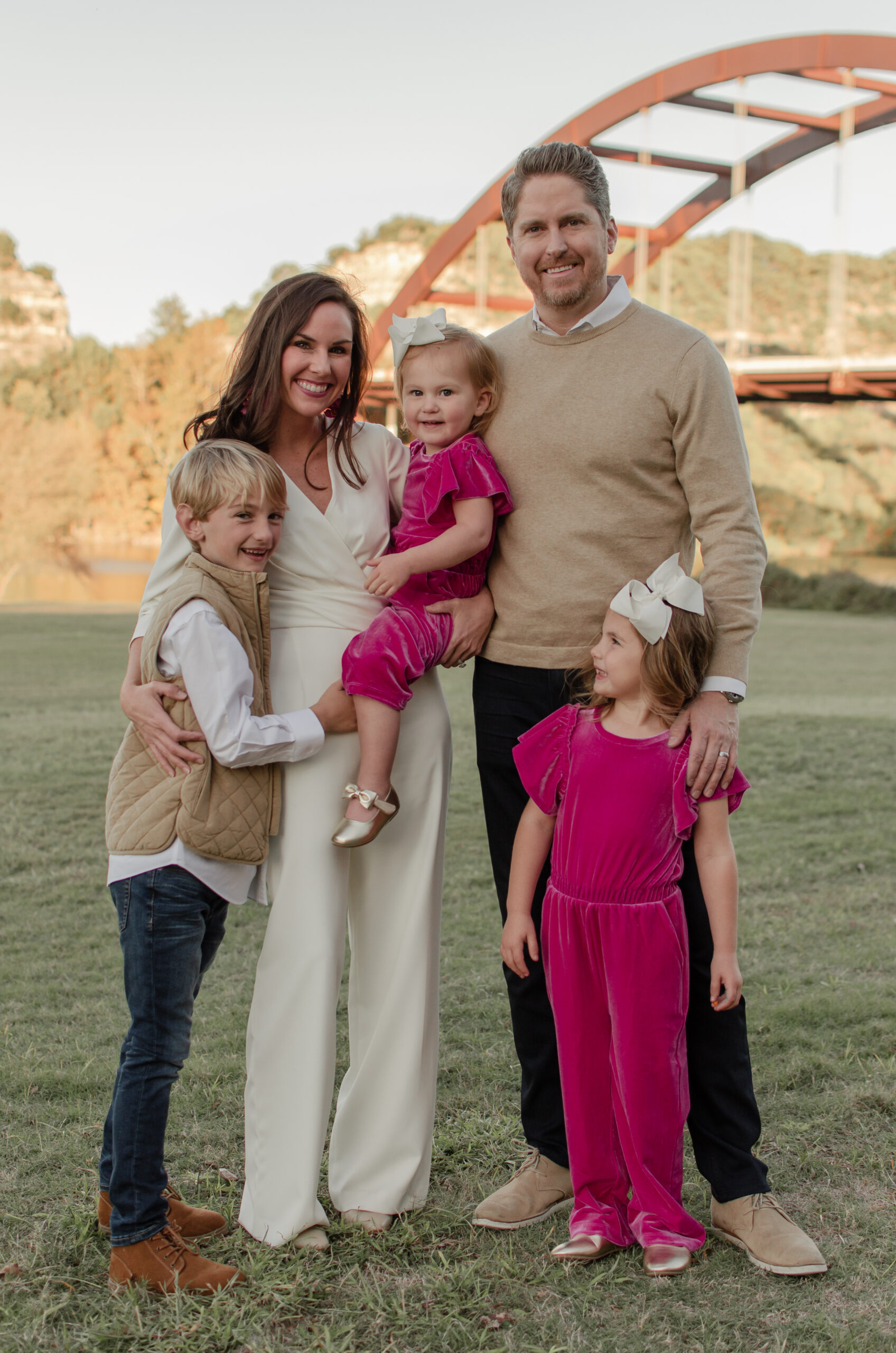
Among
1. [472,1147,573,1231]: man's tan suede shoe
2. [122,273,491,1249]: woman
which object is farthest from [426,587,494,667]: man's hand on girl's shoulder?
[472,1147,573,1231]: man's tan suede shoe

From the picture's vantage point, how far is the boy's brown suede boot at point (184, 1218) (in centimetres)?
219

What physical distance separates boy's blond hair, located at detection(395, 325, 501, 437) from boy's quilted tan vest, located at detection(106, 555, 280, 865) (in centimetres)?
54

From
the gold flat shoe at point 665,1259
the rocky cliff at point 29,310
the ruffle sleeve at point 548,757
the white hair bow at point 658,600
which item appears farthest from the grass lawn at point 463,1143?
the rocky cliff at point 29,310

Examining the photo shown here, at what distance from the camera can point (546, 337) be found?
2270 millimetres

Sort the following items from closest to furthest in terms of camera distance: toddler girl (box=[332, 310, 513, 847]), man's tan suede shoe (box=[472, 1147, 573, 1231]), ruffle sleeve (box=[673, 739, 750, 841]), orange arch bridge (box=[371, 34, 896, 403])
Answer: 1. ruffle sleeve (box=[673, 739, 750, 841])
2. toddler girl (box=[332, 310, 513, 847])
3. man's tan suede shoe (box=[472, 1147, 573, 1231])
4. orange arch bridge (box=[371, 34, 896, 403])

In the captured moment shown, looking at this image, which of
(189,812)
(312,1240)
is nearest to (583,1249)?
(312,1240)

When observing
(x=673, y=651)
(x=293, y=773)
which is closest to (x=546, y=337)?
(x=673, y=651)

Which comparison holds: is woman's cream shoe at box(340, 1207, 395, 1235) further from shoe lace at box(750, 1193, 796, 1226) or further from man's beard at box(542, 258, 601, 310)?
man's beard at box(542, 258, 601, 310)

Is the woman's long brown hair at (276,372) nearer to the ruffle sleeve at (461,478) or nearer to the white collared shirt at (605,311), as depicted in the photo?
the ruffle sleeve at (461,478)

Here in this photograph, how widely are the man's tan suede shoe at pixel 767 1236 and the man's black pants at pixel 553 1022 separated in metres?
0.02

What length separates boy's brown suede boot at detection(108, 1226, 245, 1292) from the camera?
1.99 meters

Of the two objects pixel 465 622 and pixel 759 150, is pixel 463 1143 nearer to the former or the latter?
pixel 465 622

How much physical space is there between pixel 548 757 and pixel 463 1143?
1.06m

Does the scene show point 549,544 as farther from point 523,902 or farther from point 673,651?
point 523,902
